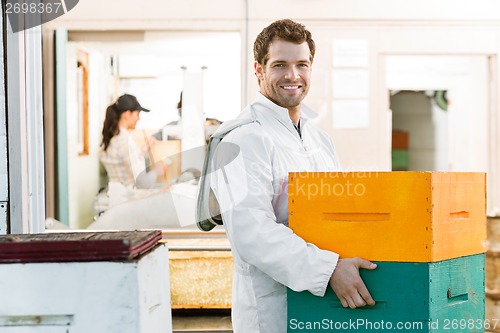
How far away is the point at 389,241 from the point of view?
1937 mm

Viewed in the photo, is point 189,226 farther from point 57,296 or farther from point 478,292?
point 57,296

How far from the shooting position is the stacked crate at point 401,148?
5.90 meters

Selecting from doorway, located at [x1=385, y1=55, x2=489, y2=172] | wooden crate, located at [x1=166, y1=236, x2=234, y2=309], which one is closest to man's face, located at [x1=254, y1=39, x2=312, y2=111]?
wooden crate, located at [x1=166, y1=236, x2=234, y2=309]

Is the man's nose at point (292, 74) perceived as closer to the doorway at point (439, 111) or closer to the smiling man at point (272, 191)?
the smiling man at point (272, 191)

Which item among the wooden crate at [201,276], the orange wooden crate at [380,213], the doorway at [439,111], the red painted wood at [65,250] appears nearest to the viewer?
the red painted wood at [65,250]

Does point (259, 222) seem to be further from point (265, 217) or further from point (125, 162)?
point (125, 162)

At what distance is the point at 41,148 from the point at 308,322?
1.42m

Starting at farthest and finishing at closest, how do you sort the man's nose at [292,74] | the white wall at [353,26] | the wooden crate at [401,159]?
the wooden crate at [401,159], the white wall at [353,26], the man's nose at [292,74]

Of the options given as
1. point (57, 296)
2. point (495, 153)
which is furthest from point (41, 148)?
point (495, 153)

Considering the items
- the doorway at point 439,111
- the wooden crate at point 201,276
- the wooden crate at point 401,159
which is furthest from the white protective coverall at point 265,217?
the wooden crate at point 401,159

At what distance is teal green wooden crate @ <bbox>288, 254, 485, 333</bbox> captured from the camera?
191cm

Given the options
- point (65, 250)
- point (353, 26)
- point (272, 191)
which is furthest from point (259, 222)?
point (353, 26)

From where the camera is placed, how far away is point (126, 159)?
4.77 m

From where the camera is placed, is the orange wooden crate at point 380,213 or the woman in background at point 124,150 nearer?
the orange wooden crate at point 380,213
